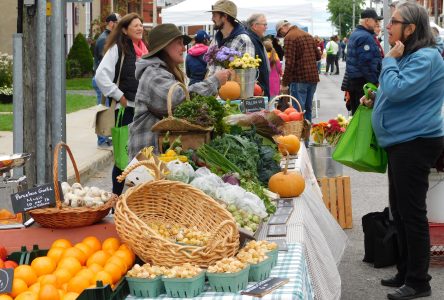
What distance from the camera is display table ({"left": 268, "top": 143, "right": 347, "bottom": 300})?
14.0ft

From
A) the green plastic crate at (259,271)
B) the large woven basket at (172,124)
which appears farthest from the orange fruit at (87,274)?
the large woven basket at (172,124)

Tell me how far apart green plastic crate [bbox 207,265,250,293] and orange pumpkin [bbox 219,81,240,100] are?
15.5 ft

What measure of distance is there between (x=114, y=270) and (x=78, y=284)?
0.54ft

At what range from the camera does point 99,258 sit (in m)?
3.60

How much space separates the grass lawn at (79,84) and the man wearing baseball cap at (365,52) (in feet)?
52.9

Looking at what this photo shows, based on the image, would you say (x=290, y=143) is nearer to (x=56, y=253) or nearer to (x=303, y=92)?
(x=56, y=253)

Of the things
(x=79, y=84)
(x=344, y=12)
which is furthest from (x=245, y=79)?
(x=344, y=12)

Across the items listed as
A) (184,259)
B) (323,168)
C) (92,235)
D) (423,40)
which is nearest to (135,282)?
(184,259)

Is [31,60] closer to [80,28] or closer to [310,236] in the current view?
[310,236]

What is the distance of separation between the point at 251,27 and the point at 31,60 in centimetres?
537

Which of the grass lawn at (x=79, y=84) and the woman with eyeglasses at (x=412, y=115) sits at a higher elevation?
the woman with eyeglasses at (x=412, y=115)

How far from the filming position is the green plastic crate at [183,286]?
125 inches

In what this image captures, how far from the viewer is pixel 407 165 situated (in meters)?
5.56

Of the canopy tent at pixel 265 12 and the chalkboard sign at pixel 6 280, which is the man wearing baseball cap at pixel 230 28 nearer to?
the chalkboard sign at pixel 6 280
